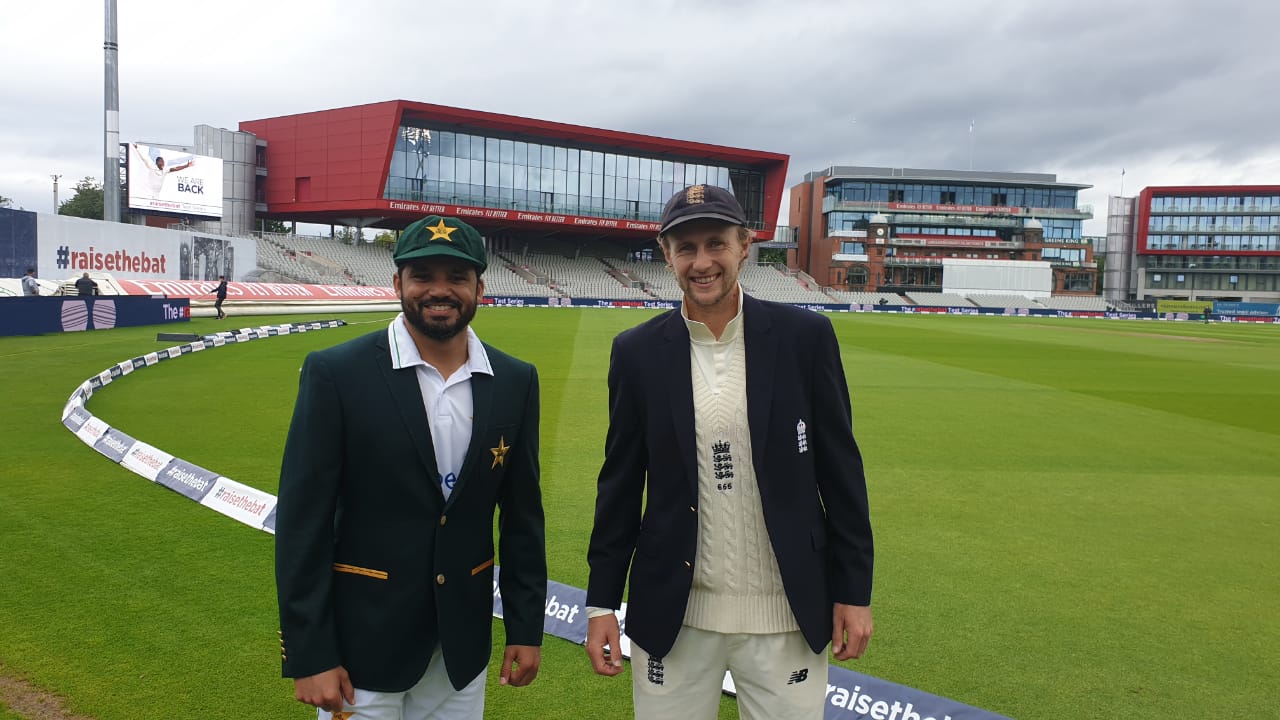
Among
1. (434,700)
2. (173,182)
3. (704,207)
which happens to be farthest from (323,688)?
(173,182)

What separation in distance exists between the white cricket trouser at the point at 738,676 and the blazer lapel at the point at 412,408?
2.95 ft

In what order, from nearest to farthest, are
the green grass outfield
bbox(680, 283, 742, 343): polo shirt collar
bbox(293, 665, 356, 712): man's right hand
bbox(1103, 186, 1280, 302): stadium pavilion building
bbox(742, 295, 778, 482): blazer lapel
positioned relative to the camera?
1. bbox(293, 665, 356, 712): man's right hand
2. bbox(742, 295, 778, 482): blazer lapel
3. bbox(680, 283, 742, 343): polo shirt collar
4. the green grass outfield
5. bbox(1103, 186, 1280, 302): stadium pavilion building

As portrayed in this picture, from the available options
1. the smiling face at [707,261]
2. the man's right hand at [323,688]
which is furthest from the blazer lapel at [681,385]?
the man's right hand at [323,688]

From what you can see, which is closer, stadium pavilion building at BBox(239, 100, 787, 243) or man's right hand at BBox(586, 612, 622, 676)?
man's right hand at BBox(586, 612, 622, 676)

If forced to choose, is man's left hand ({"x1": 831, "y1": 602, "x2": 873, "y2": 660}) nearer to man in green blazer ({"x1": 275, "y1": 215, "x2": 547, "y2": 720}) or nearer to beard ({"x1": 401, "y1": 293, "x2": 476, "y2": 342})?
man in green blazer ({"x1": 275, "y1": 215, "x2": 547, "y2": 720})

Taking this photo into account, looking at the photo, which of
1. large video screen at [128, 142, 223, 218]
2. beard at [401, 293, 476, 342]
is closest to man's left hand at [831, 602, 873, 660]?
beard at [401, 293, 476, 342]

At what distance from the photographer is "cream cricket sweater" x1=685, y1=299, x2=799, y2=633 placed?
2459 millimetres

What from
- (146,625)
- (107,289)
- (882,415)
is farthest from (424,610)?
(107,289)

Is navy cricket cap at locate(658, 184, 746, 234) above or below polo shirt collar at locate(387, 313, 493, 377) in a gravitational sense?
above

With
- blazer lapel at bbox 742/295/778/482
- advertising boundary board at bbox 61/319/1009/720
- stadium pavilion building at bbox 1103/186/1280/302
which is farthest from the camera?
stadium pavilion building at bbox 1103/186/1280/302

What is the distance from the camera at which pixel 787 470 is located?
8.10 feet

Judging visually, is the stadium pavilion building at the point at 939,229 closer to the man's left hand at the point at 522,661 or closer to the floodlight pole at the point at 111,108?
the floodlight pole at the point at 111,108

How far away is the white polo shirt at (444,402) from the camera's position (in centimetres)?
248

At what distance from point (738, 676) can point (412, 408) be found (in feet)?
4.34
